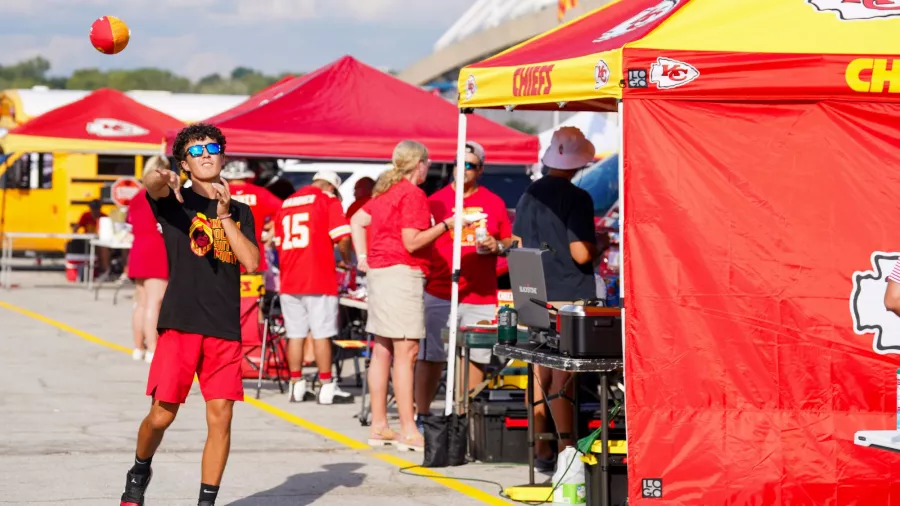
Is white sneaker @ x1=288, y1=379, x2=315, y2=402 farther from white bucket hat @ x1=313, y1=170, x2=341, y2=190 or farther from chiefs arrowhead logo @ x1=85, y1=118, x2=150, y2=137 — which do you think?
chiefs arrowhead logo @ x1=85, y1=118, x2=150, y2=137

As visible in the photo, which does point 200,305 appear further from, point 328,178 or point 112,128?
point 112,128

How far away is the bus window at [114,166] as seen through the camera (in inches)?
1105

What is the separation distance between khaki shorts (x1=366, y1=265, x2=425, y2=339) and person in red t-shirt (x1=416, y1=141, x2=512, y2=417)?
366 mm

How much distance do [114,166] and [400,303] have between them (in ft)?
65.3

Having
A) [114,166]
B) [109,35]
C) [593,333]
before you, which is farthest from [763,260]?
[114,166]

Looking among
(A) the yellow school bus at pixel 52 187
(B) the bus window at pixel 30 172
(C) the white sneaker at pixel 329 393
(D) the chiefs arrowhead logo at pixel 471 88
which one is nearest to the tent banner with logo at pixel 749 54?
(D) the chiefs arrowhead logo at pixel 471 88

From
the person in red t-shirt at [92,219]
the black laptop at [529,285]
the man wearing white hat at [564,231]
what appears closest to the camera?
the black laptop at [529,285]

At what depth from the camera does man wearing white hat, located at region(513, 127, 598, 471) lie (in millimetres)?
8508

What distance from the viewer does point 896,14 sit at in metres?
7.30

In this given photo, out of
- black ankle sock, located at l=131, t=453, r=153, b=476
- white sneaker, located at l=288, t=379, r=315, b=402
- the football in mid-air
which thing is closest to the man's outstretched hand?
black ankle sock, located at l=131, t=453, r=153, b=476

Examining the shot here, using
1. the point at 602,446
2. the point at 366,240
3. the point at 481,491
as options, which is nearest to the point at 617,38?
the point at 602,446

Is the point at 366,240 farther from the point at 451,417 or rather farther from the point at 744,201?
the point at 744,201

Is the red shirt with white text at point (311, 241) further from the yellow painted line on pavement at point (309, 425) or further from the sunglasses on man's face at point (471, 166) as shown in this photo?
the sunglasses on man's face at point (471, 166)

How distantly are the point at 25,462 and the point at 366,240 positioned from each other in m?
3.30
